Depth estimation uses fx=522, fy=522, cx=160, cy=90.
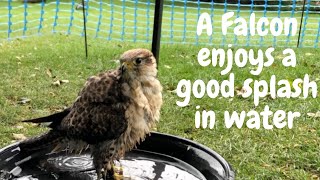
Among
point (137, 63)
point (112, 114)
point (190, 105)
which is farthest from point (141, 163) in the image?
point (190, 105)

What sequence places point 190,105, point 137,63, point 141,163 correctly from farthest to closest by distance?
point 190,105
point 141,163
point 137,63

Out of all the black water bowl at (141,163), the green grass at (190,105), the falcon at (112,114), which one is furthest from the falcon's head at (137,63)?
the green grass at (190,105)

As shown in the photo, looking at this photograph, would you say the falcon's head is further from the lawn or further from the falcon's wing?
the lawn

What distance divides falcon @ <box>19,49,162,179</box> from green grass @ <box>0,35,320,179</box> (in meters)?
1.56

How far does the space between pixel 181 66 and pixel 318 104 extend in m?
2.43

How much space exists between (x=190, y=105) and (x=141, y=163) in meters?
2.48

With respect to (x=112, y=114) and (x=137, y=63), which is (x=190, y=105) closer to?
(x=112, y=114)

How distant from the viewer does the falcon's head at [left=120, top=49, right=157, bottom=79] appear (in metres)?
2.84

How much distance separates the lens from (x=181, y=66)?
25.8 feet

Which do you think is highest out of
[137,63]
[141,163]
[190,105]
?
[137,63]

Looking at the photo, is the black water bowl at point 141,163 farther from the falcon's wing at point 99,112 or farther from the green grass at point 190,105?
the green grass at point 190,105

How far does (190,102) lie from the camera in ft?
20.5

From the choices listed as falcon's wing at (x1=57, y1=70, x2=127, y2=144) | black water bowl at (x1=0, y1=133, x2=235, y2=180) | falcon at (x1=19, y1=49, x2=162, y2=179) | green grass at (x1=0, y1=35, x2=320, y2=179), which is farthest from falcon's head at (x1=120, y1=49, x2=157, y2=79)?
green grass at (x1=0, y1=35, x2=320, y2=179)

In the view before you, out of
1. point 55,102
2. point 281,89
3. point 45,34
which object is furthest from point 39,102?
point 45,34
